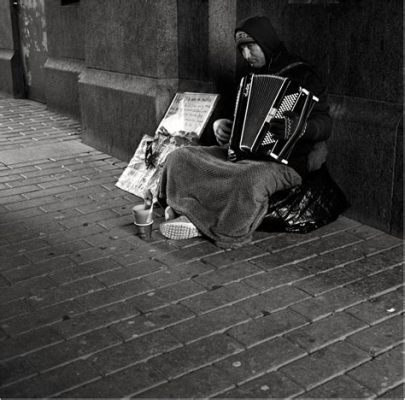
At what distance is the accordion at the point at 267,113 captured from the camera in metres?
4.04

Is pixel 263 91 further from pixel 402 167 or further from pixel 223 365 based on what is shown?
pixel 223 365

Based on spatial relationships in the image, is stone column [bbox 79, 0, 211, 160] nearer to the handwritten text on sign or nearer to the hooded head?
the handwritten text on sign

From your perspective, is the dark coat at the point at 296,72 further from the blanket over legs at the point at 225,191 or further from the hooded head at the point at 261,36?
the blanket over legs at the point at 225,191

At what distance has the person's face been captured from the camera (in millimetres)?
4340

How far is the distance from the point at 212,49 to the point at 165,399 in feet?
11.7

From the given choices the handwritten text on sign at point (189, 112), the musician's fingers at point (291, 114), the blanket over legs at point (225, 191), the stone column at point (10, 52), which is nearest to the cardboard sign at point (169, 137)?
the handwritten text on sign at point (189, 112)

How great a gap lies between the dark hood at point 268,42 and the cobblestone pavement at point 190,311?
1.17 meters

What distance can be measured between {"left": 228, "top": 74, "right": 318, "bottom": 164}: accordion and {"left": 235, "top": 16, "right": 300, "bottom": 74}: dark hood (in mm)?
220

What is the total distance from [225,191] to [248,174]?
199 mm

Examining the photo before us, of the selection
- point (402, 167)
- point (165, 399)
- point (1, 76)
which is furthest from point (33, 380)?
point (1, 76)

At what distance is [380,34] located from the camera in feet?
13.9

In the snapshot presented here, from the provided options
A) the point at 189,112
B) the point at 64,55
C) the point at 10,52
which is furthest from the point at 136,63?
the point at 10,52

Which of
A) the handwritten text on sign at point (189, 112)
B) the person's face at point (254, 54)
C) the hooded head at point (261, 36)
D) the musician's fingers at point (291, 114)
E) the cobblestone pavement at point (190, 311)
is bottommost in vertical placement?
the cobblestone pavement at point (190, 311)

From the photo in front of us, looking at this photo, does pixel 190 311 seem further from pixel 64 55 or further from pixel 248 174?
pixel 64 55
